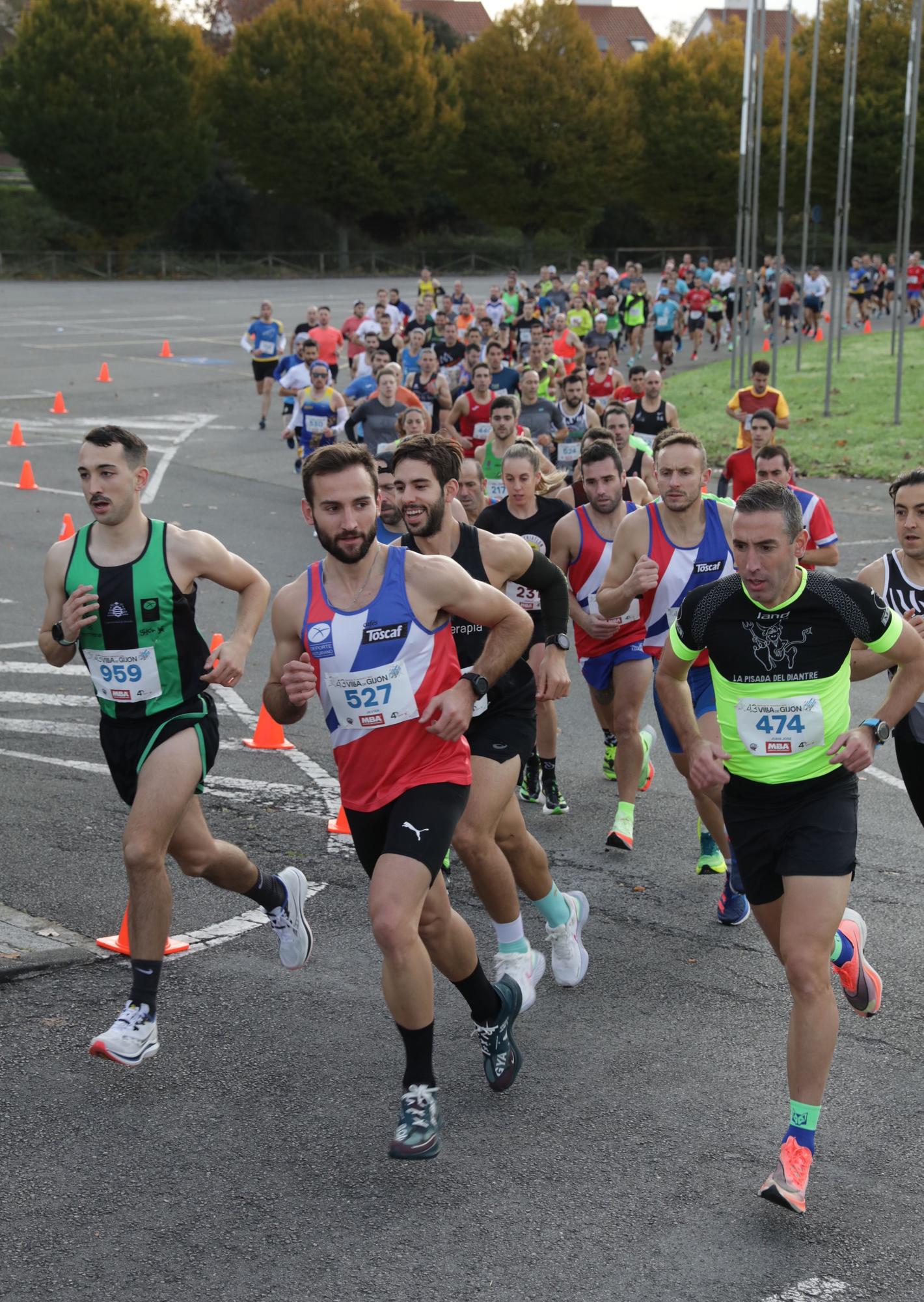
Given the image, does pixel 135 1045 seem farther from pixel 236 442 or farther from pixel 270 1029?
pixel 236 442

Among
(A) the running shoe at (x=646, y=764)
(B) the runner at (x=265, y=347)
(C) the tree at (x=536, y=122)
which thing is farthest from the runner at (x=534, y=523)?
(C) the tree at (x=536, y=122)

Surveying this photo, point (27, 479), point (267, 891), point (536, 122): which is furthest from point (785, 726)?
point (536, 122)

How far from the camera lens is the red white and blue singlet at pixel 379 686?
4832 mm

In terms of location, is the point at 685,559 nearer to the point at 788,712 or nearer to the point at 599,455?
the point at 599,455

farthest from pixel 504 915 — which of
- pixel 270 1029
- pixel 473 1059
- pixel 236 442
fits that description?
pixel 236 442

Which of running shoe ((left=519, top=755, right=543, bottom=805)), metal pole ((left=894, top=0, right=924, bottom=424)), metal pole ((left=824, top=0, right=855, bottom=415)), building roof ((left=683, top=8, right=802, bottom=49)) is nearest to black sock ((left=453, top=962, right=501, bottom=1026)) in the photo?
running shoe ((left=519, top=755, right=543, bottom=805))

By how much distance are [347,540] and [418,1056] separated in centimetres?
163

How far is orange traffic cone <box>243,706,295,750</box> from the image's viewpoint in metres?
9.29

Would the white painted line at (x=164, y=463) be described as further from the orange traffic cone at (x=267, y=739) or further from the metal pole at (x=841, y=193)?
the metal pole at (x=841, y=193)

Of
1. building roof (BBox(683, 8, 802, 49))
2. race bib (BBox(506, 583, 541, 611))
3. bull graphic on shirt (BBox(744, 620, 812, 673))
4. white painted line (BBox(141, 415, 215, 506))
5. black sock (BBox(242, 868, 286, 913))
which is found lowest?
black sock (BBox(242, 868, 286, 913))

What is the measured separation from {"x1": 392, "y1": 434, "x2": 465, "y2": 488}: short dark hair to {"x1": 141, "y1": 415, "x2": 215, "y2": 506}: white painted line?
10711 millimetres

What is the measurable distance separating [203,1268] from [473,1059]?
1.57 metres

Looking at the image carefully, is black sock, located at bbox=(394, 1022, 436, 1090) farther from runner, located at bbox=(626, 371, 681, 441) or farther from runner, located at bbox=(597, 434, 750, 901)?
runner, located at bbox=(626, 371, 681, 441)

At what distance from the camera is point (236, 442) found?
78.6 ft
